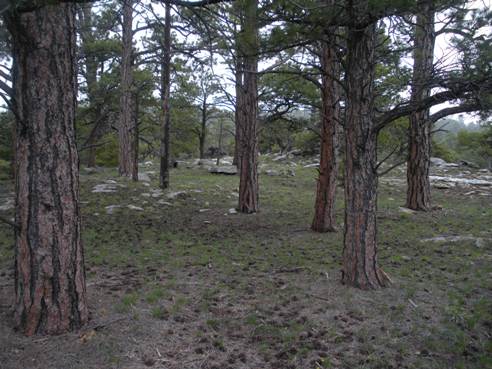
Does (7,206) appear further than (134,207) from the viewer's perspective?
No

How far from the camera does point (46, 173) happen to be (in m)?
2.95

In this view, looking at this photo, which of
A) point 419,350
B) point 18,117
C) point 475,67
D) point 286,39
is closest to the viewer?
point 18,117

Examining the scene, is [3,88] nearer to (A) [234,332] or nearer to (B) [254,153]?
(A) [234,332]

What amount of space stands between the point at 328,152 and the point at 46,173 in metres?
4.77

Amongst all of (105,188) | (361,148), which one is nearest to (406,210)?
(361,148)

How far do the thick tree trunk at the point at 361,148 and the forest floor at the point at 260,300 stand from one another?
60 cm

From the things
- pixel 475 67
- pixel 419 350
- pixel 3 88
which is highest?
pixel 475 67

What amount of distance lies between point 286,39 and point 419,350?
3.01 meters

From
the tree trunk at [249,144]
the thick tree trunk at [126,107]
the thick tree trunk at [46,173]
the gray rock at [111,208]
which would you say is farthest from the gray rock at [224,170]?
the thick tree trunk at [46,173]

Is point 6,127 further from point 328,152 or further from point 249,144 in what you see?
point 328,152

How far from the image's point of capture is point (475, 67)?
3717 millimetres

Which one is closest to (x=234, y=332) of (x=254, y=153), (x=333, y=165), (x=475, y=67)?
(x=475, y=67)

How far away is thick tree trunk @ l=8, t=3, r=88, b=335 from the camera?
291cm

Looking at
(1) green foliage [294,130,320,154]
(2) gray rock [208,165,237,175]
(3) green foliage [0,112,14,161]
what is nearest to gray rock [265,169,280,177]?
(2) gray rock [208,165,237,175]
